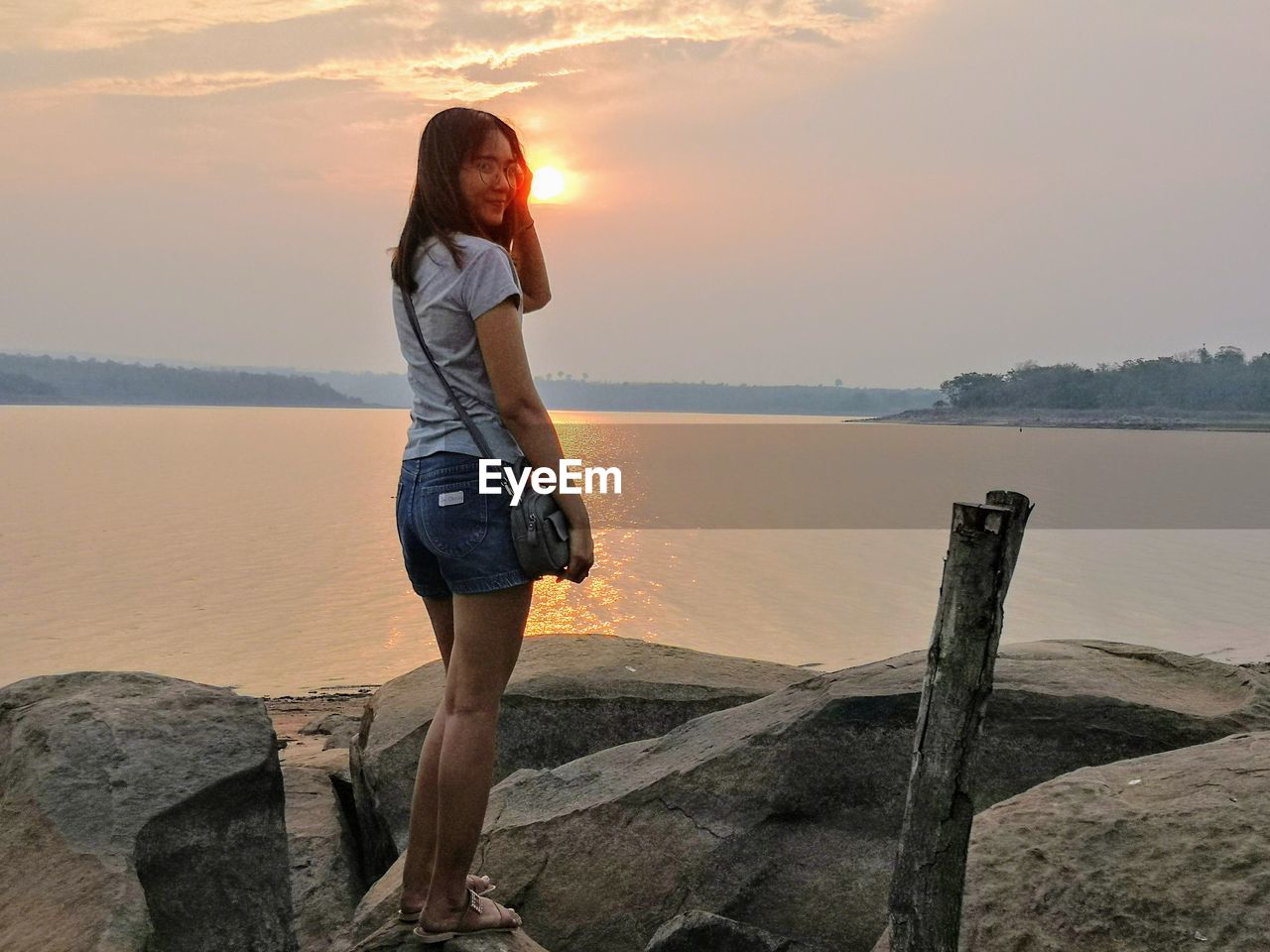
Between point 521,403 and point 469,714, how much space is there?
3.01 ft

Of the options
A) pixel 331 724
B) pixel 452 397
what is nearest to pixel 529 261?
pixel 452 397

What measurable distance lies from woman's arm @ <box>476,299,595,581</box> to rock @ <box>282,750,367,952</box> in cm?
313

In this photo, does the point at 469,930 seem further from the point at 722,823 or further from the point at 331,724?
the point at 331,724

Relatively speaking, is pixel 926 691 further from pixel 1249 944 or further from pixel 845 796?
pixel 845 796

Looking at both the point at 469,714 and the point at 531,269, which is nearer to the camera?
the point at 469,714

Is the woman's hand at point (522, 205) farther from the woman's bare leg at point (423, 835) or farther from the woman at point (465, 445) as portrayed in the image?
the woman's bare leg at point (423, 835)

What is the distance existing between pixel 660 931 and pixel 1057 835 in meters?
1.49

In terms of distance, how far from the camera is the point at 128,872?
14.6 ft

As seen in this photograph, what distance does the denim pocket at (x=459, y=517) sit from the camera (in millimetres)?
3168

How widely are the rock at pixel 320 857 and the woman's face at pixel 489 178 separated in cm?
365

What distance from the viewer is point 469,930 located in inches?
135

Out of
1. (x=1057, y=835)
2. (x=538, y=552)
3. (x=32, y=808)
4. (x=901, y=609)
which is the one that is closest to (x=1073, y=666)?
(x=1057, y=835)

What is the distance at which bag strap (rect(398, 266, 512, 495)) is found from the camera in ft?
10.4

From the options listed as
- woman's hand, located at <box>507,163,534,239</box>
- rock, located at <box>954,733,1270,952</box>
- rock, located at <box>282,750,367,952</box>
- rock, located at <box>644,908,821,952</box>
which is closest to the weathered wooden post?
rock, located at <box>954,733,1270,952</box>
